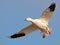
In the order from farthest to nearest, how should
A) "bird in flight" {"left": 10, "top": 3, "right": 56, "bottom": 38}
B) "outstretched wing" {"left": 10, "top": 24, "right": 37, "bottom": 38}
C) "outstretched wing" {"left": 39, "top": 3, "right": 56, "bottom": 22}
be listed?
"outstretched wing" {"left": 10, "top": 24, "right": 37, "bottom": 38}, "outstretched wing" {"left": 39, "top": 3, "right": 56, "bottom": 22}, "bird in flight" {"left": 10, "top": 3, "right": 56, "bottom": 38}

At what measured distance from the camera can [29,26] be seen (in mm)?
7918

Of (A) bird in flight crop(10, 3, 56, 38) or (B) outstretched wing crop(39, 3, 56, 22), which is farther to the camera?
(B) outstretched wing crop(39, 3, 56, 22)

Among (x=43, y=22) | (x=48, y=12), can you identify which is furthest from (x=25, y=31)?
(x=48, y=12)

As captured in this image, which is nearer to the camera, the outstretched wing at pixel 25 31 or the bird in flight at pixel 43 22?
the bird in flight at pixel 43 22

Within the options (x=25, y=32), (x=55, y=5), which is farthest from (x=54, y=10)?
(x=25, y=32)

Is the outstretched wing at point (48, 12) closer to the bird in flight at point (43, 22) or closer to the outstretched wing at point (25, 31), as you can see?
the bird in flight at point (43, 22)

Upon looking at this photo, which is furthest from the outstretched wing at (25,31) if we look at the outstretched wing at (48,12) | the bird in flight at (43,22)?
the outstretched wing at (48,12)

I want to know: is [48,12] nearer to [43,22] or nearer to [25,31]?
[43,22]

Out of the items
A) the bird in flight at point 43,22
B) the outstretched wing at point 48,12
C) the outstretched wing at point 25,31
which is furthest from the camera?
the outstretched wing at point 25,31

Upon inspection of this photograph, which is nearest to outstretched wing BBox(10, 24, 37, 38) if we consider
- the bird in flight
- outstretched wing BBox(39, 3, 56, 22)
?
the bird in flight

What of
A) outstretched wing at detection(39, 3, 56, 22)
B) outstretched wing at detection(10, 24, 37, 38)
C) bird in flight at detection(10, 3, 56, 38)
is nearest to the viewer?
bird in flight at detection(10, 3, 56, 38)

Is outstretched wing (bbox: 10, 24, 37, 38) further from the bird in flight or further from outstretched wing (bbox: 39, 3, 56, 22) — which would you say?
outstretched wing (bbox: 39, 3, 56, 22)

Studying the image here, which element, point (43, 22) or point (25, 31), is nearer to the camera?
point (43, 22)

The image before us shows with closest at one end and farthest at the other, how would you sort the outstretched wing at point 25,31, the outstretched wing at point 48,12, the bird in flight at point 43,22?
the bird in flight at point 43,22 → the outstretched wing at point 48,12 → the outstretched wing at point 25,31
